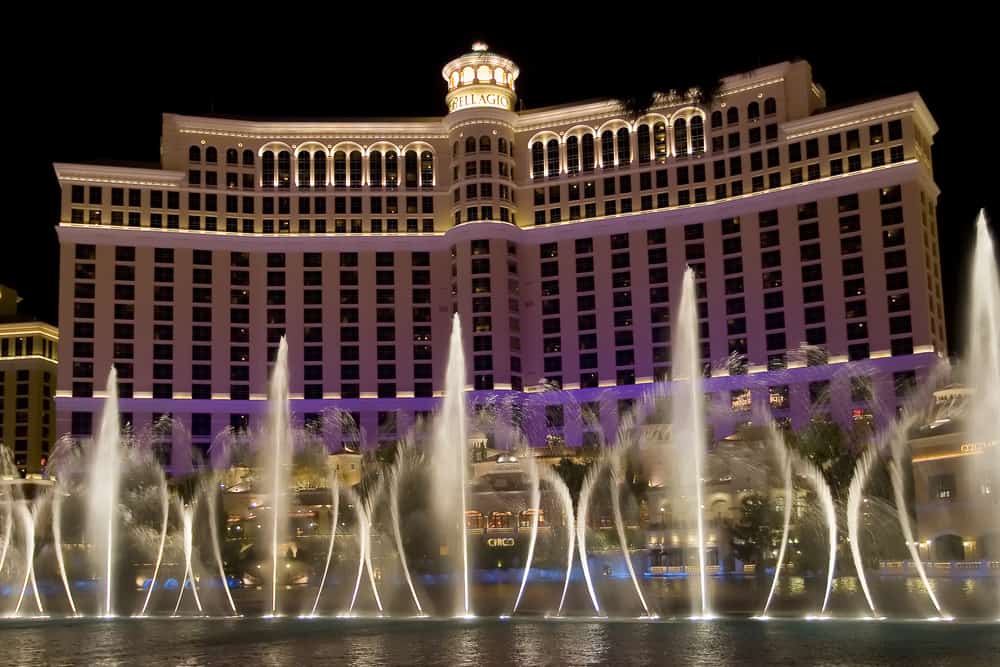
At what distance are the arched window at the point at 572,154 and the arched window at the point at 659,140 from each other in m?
7.77

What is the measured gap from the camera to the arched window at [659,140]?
111062 mm

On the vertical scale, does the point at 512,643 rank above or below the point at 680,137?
below

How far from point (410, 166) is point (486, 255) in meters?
14.3

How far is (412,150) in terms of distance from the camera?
387ft

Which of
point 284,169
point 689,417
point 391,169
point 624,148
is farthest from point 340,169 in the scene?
point 689,417

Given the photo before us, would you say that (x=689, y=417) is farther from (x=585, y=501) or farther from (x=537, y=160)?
(x=537, y=160)

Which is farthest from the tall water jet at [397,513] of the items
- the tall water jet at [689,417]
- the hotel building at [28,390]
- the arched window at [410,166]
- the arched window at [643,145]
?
the hotel building at [28,390]

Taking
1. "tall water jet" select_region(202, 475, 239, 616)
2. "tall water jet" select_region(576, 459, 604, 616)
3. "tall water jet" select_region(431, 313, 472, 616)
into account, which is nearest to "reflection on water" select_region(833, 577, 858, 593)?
"tall water jet" select_region(431, 313, 472, 616)

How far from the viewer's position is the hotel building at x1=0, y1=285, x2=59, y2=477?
134m

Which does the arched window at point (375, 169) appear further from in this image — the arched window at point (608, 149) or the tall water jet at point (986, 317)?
the tall water jet at point (986, 317)

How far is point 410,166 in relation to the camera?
118m

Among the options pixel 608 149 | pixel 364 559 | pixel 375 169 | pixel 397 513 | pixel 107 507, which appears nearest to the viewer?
pixel 107 507

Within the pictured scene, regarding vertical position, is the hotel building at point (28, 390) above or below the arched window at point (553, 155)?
below

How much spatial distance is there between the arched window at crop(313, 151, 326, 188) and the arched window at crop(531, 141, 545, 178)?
21019mm
